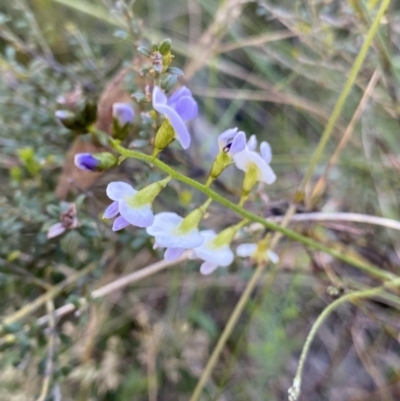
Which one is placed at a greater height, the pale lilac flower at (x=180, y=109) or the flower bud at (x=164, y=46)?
the flower bud at (x=164, y=46)

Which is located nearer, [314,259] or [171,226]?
[171,226]

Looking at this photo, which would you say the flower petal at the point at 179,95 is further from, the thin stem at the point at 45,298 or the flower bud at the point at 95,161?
the thin stem at the point at 45,298

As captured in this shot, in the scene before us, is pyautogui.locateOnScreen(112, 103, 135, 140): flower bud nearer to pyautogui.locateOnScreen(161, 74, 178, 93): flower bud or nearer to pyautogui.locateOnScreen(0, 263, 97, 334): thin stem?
pyautogui.locateOnScreen(161, 74, 178, 93): flower bud

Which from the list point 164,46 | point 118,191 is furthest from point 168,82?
point 118,191

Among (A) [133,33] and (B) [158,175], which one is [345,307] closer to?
(B) [158,175]

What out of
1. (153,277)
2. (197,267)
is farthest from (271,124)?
(197,267)

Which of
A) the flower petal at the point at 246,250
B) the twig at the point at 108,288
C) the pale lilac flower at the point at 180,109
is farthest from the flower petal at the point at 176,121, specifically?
the twig at the point at 108,288
